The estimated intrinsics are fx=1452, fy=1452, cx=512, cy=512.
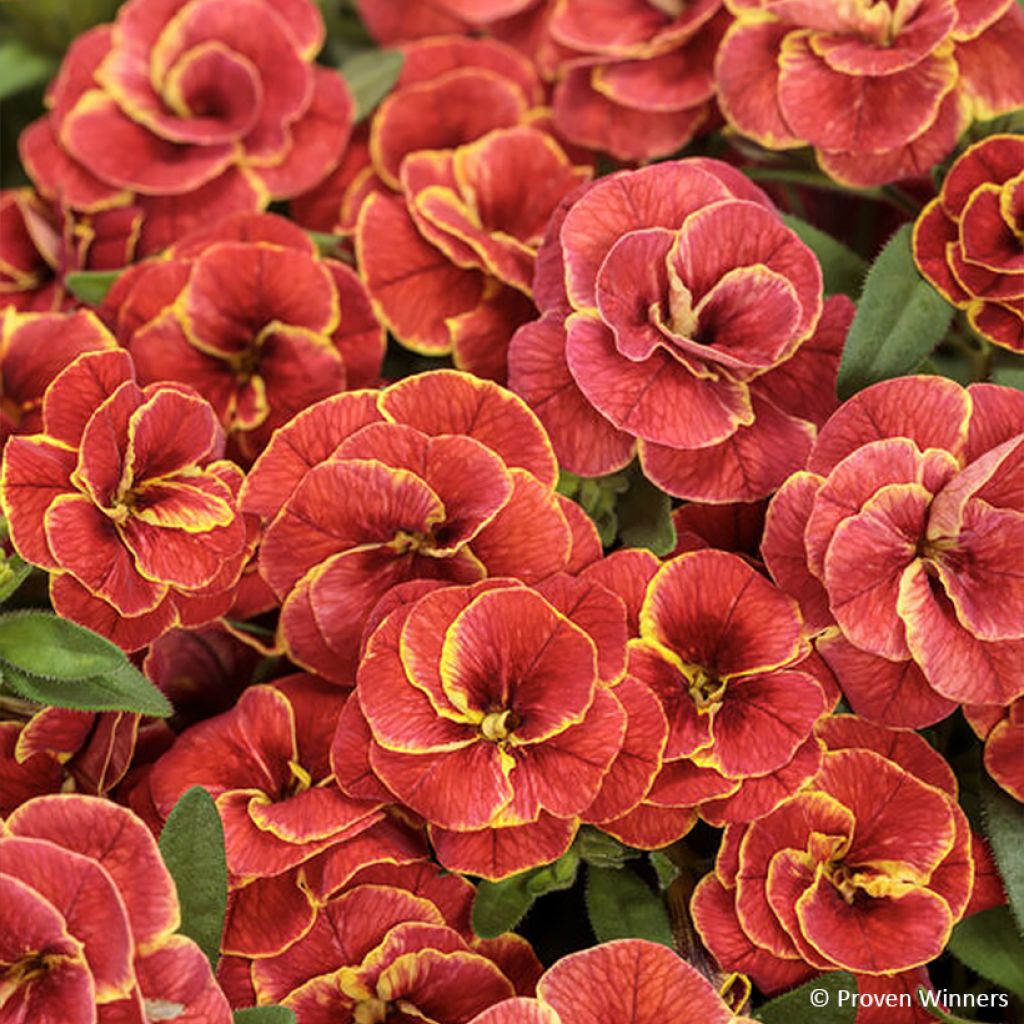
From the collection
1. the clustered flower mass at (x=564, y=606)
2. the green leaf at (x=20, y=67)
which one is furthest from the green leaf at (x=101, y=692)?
the green leaf at (x=20, y=67)

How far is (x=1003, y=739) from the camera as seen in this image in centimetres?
80

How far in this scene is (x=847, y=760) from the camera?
0.79m

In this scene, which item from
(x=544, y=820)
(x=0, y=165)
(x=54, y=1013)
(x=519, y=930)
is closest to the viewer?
(x=54, y=1013)

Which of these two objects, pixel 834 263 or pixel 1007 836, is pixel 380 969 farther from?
pixel 834 263

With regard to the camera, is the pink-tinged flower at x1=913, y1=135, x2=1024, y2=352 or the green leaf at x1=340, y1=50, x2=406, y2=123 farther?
the green leaf at x1=340, y1=50, x2=406, y2=123

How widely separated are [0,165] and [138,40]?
35 cm

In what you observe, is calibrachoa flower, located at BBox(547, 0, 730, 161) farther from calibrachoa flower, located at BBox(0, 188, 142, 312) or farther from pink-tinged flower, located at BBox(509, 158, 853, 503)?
calibrachoa flower, located at BBox(0, 188, 142, 312)

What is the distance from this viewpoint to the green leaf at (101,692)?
0.76m

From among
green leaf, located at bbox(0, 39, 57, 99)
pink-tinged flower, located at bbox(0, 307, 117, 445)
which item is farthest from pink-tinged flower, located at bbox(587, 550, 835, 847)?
green leaf, located at bbox(0, 39, 57, 99)

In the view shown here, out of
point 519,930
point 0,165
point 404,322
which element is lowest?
point 519,930

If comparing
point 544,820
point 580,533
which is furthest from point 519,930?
point 580,533

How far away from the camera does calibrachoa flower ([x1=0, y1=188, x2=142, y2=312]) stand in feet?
3.50

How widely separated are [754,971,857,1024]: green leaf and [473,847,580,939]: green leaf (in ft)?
0.42

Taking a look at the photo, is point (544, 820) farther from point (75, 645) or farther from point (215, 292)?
point (215, 292)
